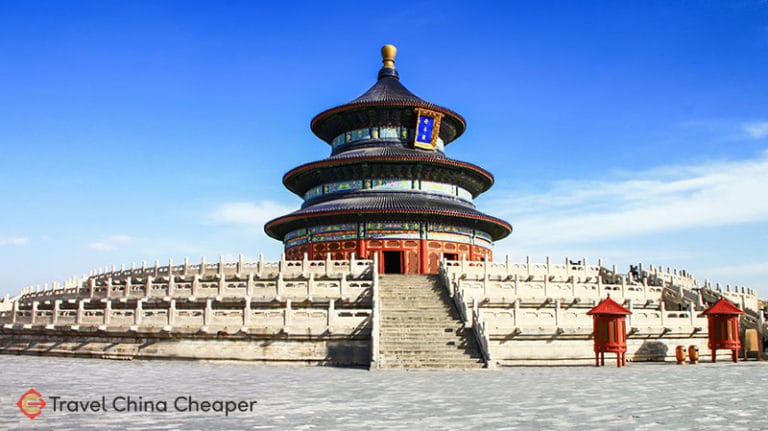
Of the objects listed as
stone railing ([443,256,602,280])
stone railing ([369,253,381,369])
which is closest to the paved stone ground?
stone railing ([369,253,381,369])

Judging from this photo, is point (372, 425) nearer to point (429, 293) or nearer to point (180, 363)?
point (180, 363)

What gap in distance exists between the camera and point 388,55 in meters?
54.0

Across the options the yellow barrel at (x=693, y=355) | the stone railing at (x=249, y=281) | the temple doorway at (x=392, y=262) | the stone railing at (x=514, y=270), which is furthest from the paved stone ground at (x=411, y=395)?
the temple doorway at (x=392, y=262)

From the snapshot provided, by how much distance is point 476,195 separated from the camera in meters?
50.6

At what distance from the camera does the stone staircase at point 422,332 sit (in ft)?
74.9

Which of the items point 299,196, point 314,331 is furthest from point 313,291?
point 299,196

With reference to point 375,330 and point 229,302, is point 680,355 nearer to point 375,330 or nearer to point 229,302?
point 375,330

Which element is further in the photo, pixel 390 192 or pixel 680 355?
pixel 390 192

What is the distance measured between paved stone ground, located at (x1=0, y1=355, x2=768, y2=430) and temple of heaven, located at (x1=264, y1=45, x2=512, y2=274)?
19.5 m

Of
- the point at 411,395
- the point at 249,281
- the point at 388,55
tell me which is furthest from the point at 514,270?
the point at 388,55

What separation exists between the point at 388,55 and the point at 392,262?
18.7 meters

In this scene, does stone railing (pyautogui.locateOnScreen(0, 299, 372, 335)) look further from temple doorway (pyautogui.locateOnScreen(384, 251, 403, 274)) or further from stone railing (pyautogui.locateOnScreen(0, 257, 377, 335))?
temple doorway (pyautogui.locateOnScreen(384, 251, 403, 274))

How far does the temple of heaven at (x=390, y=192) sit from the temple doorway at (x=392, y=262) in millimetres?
60

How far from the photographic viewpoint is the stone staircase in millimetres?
22828
